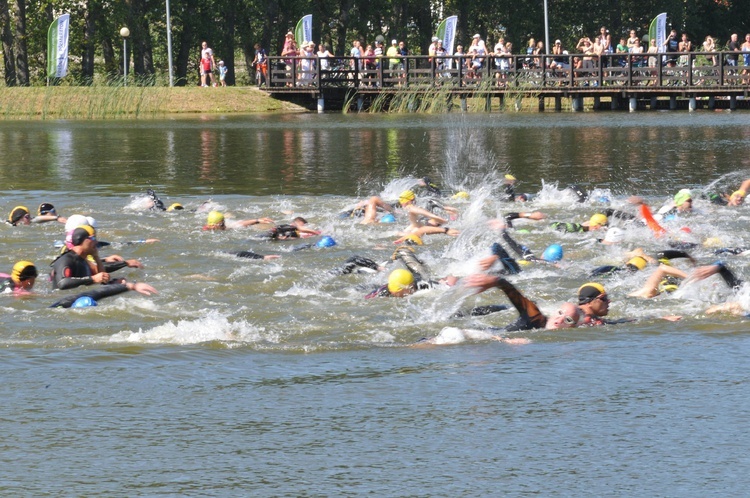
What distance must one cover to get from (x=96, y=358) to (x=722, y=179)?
1593cm

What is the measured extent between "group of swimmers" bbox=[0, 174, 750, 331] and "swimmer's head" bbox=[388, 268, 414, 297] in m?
0.01

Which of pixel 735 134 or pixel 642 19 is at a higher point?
pixel 642 19

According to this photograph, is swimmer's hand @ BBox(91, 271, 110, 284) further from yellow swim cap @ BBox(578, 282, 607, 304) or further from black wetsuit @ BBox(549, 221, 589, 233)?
black wetsuit @ BBox(549, 221, 589, 233)

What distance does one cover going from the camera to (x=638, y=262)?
14.7 meters

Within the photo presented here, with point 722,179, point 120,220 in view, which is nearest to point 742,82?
point 722,179

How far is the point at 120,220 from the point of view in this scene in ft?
66.3

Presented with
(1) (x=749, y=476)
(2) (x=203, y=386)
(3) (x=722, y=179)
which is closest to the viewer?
(1) (x=749, y=476)

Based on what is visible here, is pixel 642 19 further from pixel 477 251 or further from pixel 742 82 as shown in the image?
pixel 477 251

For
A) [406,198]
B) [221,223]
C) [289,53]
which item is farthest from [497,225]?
[289,53]

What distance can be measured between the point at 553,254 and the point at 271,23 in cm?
4786

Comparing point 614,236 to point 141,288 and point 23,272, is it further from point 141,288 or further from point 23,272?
point 23,272

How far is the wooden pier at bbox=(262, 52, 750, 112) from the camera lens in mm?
42219

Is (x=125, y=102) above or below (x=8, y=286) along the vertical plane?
above

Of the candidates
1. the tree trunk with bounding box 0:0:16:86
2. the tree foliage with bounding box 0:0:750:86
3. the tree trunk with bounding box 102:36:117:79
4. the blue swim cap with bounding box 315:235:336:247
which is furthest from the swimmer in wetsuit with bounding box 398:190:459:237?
the tree trunk with bounding box 102:36:117:79
